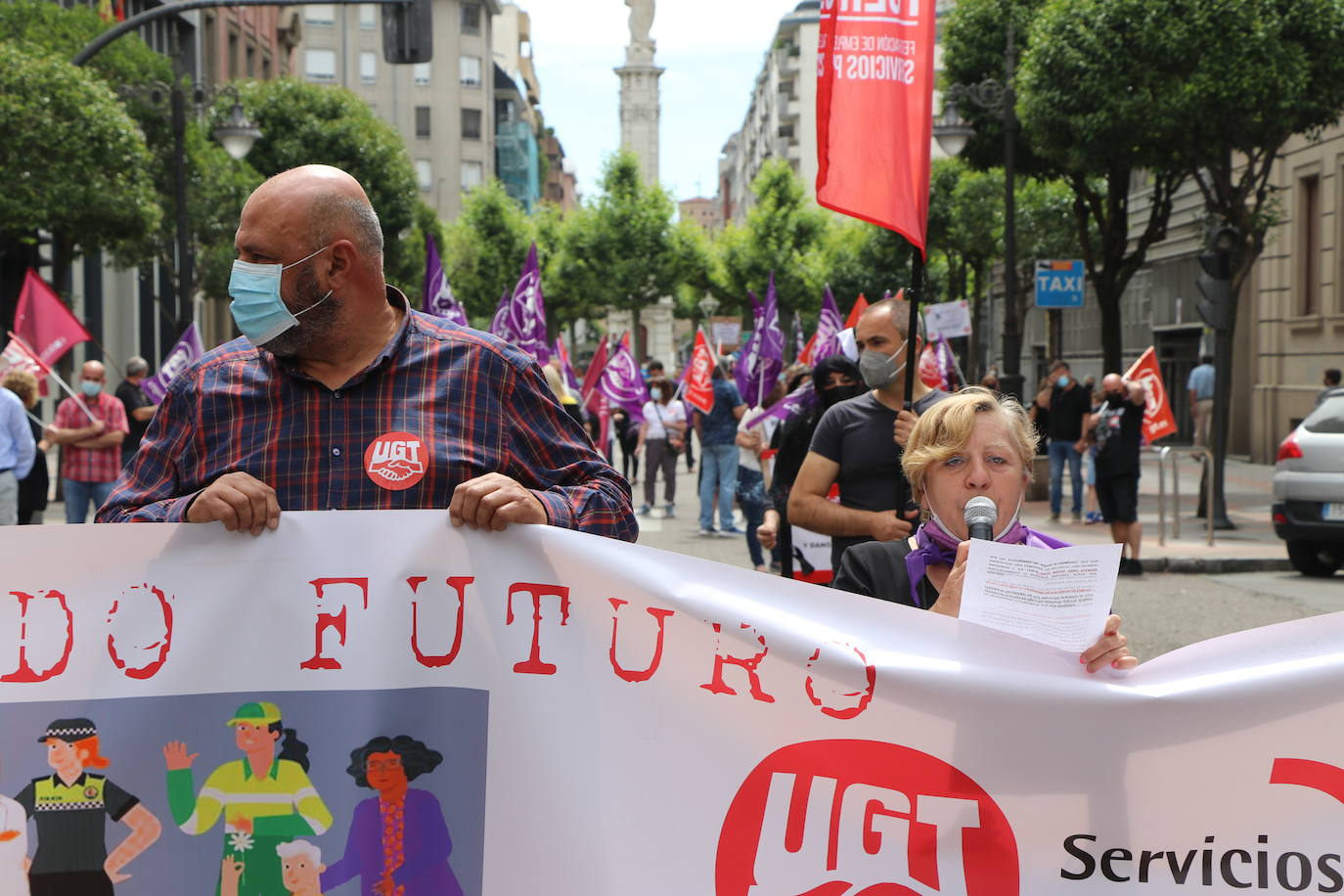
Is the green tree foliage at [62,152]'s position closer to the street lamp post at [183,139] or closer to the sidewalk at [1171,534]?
the street lamp post at [183,139]

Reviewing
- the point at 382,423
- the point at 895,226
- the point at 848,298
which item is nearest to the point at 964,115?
the point at 895,226

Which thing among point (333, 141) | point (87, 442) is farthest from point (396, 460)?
point (333, 141)

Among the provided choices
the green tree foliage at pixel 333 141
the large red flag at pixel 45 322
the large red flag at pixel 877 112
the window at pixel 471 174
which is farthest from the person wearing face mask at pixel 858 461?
the window at pixel 471 174

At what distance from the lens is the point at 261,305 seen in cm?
306

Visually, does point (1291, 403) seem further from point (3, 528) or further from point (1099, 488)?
point (3, 528)

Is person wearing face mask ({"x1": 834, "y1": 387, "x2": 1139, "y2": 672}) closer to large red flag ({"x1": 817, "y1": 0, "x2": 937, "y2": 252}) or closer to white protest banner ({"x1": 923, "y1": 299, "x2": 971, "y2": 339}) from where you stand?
large red flag ({"x1": 817, "y1": 0, "x2": 937, "y2": 252})

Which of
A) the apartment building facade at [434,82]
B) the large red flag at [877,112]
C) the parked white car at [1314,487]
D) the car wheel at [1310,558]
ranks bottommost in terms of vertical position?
the car wheel at [1310,558]

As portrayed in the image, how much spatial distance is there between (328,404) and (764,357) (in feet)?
60.4

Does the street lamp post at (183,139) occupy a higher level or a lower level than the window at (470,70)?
lower

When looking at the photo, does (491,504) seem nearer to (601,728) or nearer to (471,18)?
(601,728)

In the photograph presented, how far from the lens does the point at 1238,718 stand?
113 inches

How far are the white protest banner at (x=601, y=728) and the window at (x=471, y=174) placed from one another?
89.8 metres

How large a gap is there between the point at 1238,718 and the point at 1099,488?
11.1 metres

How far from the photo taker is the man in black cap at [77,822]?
287 centimetres
